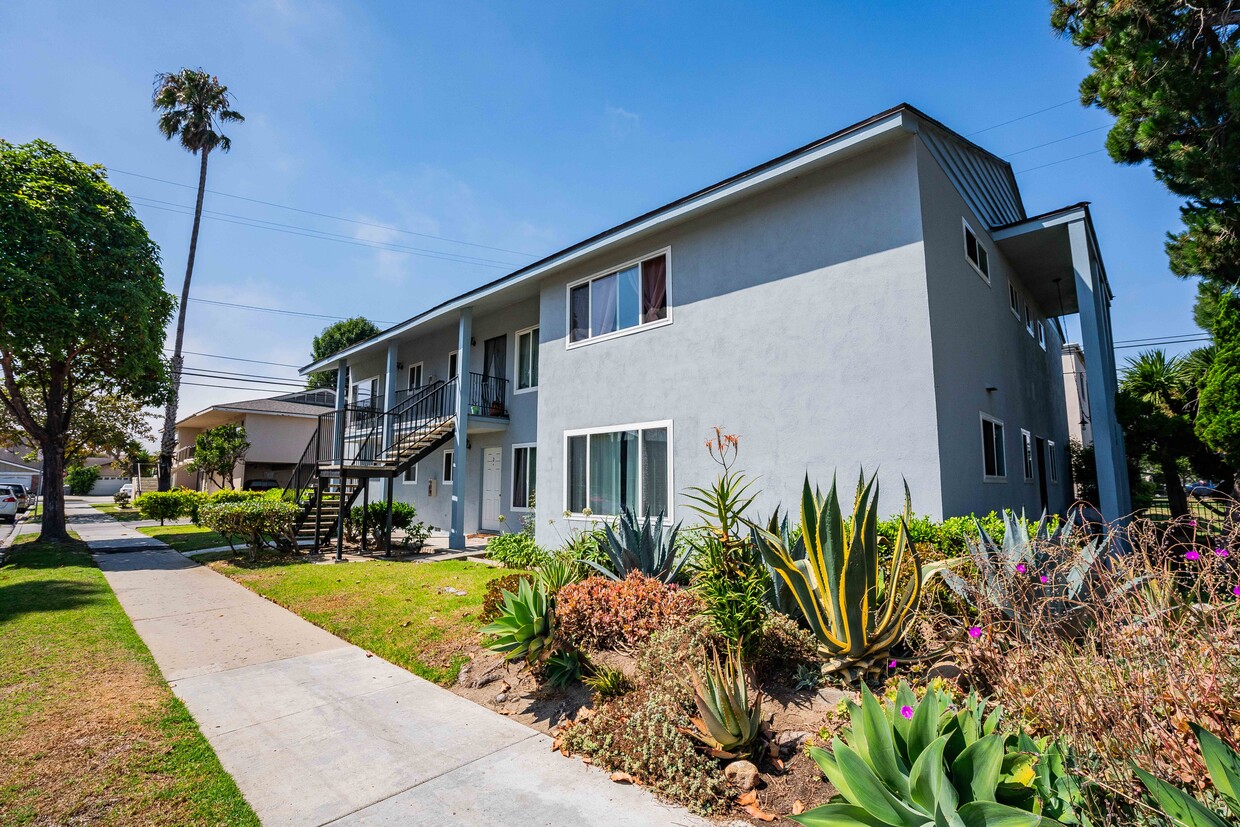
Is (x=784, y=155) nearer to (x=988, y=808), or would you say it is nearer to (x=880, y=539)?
(x=880, y=539)

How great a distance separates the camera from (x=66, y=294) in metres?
12.8

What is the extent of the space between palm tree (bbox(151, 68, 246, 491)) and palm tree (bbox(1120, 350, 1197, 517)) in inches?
1316

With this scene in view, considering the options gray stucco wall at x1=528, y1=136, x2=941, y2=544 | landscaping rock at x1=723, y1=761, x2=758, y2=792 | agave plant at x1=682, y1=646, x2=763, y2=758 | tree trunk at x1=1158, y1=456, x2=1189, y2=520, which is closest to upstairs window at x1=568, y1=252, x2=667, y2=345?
gray stucco wall at x1=528, y1=136, x2=941, y2=544

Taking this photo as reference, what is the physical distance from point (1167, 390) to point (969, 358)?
22.0 ft

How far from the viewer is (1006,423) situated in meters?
10.1

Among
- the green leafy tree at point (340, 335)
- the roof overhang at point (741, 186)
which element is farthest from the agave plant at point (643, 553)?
the green leafy tree at point (340, 335)

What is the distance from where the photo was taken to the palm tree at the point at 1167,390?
1131cm

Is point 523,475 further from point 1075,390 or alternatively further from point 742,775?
point 1075,390

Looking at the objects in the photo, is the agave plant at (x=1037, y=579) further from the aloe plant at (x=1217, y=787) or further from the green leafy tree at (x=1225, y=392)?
the green leafy tree at (x=1225, y=392)

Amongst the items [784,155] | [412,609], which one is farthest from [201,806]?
[784,155]

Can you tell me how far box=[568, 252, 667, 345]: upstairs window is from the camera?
1032cm

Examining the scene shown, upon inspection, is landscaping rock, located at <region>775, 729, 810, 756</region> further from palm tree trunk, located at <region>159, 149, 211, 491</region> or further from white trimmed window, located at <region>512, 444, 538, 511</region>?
palm tree trunk, located at <region>159, 149, 211, 491</region>

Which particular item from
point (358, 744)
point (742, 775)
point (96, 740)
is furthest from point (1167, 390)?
point (96, 740)

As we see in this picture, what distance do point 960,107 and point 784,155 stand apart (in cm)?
451
